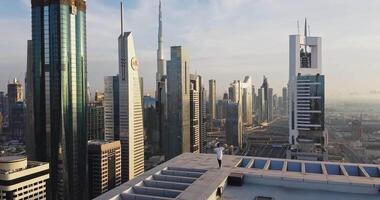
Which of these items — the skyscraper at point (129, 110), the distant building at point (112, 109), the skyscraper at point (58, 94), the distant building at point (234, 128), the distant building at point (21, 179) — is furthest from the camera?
the distant building at point (234, 128)

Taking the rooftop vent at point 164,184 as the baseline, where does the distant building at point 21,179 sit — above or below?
below

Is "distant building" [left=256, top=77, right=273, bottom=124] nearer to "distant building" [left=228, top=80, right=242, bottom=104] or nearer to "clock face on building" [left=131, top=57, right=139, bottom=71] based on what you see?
"distant building" [left=228, top=80, right=242, bottom=104]

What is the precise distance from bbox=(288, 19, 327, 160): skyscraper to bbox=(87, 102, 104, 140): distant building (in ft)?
145

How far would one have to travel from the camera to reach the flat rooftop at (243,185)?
11000mm

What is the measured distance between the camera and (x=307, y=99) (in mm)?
54344

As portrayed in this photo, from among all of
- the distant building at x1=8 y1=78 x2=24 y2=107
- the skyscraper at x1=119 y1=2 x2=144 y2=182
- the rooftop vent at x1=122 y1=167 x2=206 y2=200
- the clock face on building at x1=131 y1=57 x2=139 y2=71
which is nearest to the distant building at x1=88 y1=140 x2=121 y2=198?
the skyscraper at x1=119 y1=2 x2=144 y2=182

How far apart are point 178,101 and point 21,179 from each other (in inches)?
1941

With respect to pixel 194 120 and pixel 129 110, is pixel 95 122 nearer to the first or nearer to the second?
pixel 129 110

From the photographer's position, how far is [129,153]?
64.1 m

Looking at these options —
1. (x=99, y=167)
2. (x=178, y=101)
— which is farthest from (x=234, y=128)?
(x=99, y=167)

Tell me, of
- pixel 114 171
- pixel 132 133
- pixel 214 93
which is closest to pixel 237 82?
pixel 214 93

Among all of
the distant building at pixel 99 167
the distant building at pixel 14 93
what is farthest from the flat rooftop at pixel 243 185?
the distant building at pixel 14 93

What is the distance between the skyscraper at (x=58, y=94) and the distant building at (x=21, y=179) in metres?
7.65

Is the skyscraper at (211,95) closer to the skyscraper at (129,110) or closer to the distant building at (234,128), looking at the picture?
the distant building at (234,128)
